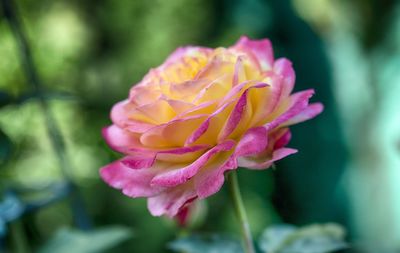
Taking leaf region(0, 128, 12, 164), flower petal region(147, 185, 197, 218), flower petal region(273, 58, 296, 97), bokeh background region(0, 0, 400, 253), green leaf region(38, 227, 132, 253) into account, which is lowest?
bokeh background region(0, 0, 400, 253)

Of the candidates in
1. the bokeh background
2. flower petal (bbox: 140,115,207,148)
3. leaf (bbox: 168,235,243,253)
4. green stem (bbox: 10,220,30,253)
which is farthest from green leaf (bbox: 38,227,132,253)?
the bokeh background

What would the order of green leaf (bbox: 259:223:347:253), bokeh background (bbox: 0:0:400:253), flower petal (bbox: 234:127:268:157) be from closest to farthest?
flower petal (bbox: 234:127:268:157)
green leaf (bbox: 259:223:347:253)
bokeh background (bbox: 0:0:400:253)

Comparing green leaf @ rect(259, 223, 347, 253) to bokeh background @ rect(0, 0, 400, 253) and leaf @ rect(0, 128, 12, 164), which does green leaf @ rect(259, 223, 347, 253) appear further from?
bokeh background @ rect(0, 0, 400, 253)

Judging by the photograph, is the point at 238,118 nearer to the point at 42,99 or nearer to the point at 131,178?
the point at 131,178

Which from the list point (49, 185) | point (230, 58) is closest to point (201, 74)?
point (230, 58)

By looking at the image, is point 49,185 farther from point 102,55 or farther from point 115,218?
point 102,55
